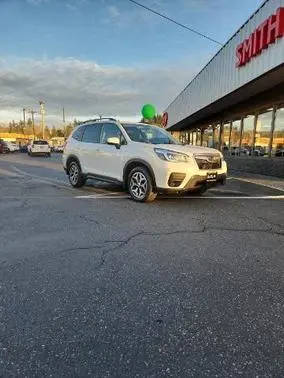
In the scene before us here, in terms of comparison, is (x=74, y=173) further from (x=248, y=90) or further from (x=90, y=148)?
(x=248, y=90)

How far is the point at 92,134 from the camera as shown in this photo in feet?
34.9

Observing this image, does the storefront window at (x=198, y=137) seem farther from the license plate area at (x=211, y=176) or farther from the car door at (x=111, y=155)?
the license plate area at (x=211, y=176)

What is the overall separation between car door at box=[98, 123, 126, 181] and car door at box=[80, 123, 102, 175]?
7.8 inches

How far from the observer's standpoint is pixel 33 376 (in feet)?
7.90

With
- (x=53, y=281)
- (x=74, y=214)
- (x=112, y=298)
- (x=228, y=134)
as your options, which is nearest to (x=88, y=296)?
(x=112, y=298)

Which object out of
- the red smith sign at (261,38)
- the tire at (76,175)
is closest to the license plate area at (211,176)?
the tire at (76,175)

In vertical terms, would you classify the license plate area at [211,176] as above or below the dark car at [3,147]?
above

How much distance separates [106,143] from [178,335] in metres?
7.47

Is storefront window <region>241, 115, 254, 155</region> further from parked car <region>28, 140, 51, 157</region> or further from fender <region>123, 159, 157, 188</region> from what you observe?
parked car <region>28, 140, 51, 157</region>

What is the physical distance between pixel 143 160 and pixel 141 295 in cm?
521

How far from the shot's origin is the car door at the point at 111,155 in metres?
9.34

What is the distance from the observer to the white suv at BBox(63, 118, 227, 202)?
322 inches

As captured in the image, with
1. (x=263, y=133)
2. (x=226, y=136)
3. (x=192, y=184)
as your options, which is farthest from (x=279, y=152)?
(x=192, y=184)

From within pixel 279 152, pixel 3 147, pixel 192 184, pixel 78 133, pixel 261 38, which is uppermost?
pixel 261 38
